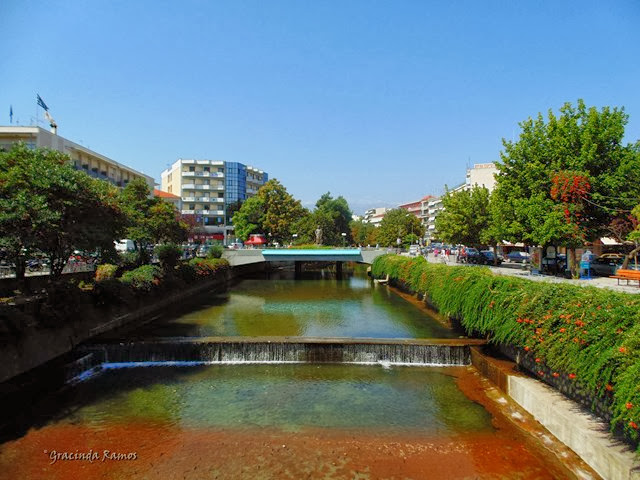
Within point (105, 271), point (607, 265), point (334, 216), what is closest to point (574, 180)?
point (607, 265)

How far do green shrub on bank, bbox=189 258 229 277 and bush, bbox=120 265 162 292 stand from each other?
7.52 meters

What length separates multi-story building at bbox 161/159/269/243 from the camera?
3356 inches

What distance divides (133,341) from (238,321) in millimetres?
7928

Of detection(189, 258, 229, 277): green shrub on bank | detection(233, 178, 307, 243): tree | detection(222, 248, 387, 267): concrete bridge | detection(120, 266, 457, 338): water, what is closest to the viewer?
Answer: detection(120, 266, 457, 338): water

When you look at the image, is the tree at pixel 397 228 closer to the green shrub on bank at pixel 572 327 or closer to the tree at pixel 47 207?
the green shrub on bank at pixel 572 327

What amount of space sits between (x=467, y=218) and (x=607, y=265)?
38.7ft

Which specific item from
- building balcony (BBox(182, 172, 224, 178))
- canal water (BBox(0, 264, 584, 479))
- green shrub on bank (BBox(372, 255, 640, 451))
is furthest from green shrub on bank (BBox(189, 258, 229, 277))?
building balcony (BBox(182, 172, 224, 178))

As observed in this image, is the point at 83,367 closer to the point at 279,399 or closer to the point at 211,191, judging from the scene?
the point at 279,399

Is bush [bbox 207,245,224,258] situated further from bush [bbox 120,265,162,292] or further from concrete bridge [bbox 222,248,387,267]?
bush [bbox 120,265,162,292]

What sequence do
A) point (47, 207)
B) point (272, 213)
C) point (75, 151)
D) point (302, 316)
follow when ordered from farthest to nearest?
point (272, 213) → point (75, 151) → point (302, 316) → point (47, 207)

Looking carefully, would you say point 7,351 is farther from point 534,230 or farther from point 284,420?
→ point 534,230

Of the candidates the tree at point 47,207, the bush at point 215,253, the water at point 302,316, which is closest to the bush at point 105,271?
the water at point 302,316

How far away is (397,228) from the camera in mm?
77812

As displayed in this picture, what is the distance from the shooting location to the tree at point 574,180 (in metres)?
24.0
